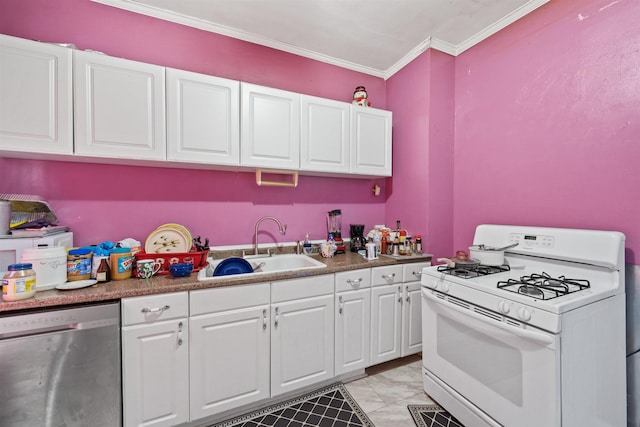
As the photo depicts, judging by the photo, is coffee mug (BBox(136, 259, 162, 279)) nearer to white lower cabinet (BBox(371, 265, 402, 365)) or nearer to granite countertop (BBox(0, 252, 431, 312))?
granite countertop (BBox(0, 252, 431, 312))

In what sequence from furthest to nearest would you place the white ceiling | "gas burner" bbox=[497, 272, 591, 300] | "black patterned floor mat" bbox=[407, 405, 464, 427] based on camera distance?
1. the white ceiling
2. "black patterned floor mat" bbox=[407, 405, 464, 427]
3. "gas burner" bbox=[497, 272, 591, 300]

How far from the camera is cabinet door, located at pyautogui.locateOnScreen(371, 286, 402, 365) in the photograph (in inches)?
78.7

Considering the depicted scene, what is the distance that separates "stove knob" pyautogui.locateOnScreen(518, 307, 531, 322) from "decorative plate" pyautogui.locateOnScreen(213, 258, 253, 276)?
1527mm

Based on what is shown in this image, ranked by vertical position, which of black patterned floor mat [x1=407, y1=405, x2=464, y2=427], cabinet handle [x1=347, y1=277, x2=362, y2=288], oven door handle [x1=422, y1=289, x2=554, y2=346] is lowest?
black patterned floor mat [x1=407, y1=405, x2=464, y2=427]

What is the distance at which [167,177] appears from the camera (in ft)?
6.39

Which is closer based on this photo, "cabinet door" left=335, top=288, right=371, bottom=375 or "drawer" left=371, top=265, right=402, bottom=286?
"cabinet door" left=335, top=288, right=371, bottom=375

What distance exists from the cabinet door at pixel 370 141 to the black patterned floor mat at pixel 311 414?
173 cm

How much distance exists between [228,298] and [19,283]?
2.92 ft

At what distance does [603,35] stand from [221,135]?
2.36 meters

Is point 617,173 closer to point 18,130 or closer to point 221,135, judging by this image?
point 221,135

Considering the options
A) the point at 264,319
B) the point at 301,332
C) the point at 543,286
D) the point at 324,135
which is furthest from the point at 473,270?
the point at 324,135

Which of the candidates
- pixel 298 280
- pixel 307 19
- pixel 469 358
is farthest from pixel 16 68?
pixel 469 358

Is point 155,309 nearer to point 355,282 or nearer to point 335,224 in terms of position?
point 355,282

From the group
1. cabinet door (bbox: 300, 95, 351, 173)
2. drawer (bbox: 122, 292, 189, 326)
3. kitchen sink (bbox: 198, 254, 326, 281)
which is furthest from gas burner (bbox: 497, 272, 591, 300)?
drawer (bbox: 122, 292, 189, 326)
